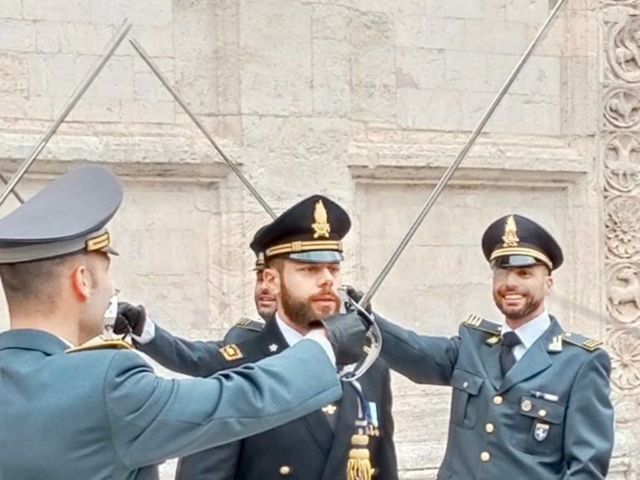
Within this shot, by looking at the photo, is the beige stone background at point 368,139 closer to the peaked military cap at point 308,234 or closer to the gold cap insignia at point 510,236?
the gold cap insignia at point 510,236

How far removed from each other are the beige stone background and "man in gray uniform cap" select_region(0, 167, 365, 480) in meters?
3.62

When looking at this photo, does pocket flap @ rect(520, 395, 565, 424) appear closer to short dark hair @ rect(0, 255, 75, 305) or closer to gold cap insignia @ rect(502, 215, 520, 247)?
gold cap insignia @ rect(502, 215, 520, 247)

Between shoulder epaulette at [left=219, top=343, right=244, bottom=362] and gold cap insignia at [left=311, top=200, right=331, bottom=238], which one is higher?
gold cap insignia at [left=311, top=200, right=331, bottom=238]

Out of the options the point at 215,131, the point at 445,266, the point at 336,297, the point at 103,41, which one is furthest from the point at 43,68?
the point at 336,297

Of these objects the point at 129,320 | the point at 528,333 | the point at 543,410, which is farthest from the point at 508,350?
the point at 129,320

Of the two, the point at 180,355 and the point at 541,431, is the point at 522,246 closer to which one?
the point at 541,431

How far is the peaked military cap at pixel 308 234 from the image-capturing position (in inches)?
161

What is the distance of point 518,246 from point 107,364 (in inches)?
98.9

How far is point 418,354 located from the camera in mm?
4863

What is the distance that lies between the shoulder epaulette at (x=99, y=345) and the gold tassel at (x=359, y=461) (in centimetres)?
114

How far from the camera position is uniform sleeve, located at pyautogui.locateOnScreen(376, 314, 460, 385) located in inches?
189

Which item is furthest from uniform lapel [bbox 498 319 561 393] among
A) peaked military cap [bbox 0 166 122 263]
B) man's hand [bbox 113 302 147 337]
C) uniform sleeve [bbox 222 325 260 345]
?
peaked military cap [bbox 0 166 122 263]

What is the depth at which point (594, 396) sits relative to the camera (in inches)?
182

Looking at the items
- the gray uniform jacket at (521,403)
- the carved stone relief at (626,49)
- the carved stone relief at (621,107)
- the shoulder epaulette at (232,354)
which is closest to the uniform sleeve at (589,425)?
the gray uniform jacket at (521,403)
